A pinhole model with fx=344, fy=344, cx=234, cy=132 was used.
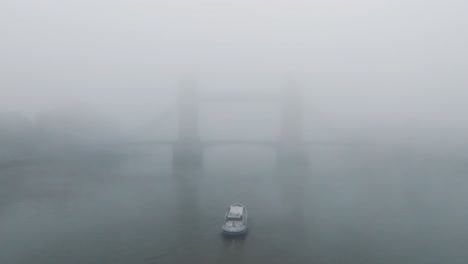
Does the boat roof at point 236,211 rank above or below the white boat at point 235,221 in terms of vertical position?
above

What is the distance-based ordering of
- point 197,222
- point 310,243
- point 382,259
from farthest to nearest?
point 197,222, point 310,243, point 382,259

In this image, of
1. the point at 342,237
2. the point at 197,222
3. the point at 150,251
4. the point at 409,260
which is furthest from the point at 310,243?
the point at 150,251

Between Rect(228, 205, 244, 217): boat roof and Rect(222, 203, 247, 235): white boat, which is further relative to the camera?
Rect(228, 205, 244, 217): boat roof

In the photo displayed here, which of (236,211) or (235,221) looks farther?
(236,211)

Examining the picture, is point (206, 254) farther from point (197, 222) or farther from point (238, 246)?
point (197, 222)

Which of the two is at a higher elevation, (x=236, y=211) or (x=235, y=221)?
(x=236, y=211)

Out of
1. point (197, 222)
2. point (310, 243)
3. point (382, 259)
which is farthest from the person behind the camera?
point (197, 222)

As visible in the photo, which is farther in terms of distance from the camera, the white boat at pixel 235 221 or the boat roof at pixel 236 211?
the boat roof at pixel 236 211

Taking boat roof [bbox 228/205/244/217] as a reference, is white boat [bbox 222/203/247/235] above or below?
below
